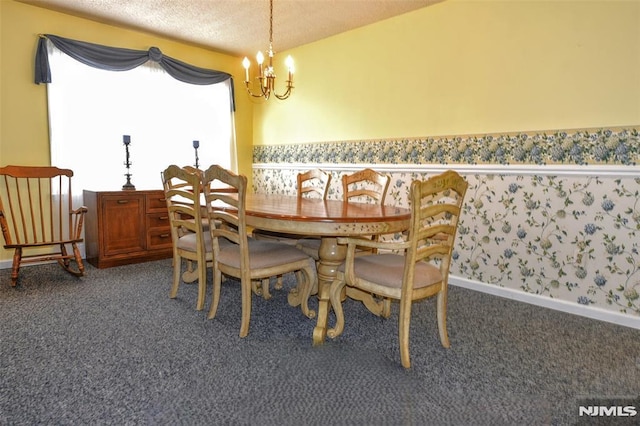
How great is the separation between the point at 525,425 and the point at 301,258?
1.34 metres

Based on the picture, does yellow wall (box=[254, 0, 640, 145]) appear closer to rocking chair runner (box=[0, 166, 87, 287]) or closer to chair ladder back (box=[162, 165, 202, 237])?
chair ladder back (box=[162, 165, 202, 237])

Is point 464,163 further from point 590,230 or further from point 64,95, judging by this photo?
point 64,95

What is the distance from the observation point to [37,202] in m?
3.63

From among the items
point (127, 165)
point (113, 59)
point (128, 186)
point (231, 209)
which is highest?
point (113, 59)

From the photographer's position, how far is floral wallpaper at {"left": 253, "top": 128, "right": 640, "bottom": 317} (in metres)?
2.46

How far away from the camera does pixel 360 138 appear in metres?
3.97

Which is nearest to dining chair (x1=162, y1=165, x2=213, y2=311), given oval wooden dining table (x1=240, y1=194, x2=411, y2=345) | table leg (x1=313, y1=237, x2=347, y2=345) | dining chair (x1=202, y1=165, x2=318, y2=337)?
dining chair (x1=202, y1=165, x2=318, y2=337)

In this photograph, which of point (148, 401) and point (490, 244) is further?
point (490, 244)

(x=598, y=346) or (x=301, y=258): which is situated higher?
(x=301, y=258)

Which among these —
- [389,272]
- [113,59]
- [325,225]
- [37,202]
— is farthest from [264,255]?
[113,59]

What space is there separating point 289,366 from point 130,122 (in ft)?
10.8

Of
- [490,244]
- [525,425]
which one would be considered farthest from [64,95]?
[525,425]

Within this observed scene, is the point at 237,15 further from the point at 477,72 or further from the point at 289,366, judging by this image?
the point at 289,366

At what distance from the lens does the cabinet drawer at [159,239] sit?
384 centimetres
